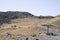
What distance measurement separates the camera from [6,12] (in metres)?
63.0

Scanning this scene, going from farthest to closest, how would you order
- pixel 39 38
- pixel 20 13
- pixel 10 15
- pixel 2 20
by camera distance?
pixel 20 13 < pixel 10 15 < pixel 2 20 < pixel 39 38

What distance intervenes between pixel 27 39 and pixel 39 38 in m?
1.63

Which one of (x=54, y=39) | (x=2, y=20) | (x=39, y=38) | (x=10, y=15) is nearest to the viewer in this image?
(x=54, y=39)

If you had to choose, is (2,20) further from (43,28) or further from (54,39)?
(54,39)

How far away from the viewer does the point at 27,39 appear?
21781mm

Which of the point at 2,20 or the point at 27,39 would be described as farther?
the point at 2,20

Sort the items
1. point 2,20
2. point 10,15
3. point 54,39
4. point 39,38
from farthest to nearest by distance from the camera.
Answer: point 10,15 → point 2,20 → point 39,38 → point 54,39

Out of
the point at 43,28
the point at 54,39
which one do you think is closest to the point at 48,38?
the point at 54,39

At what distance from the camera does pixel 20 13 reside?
6450cm

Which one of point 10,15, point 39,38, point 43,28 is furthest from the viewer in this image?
point 10,15

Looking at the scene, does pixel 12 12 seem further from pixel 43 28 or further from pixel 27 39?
pixel 27 39

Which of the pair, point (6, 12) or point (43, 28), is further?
point (6, 12)

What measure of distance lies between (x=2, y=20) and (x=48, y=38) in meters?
33.7

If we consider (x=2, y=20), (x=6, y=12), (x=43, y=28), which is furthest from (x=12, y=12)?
(x=43, y=28)
